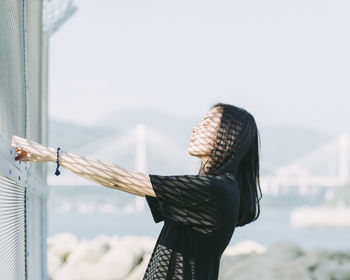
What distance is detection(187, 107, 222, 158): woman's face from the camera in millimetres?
1492

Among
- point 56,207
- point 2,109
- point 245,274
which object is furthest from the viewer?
point 56,207

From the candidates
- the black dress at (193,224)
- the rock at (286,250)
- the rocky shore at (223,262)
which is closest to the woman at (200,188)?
the black dress at (193,224)

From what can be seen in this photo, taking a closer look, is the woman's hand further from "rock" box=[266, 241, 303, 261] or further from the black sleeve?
"rock" box=[266, 241, 303, 261]

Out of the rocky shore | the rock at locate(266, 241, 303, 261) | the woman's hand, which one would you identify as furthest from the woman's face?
the rock at locate(266, 241, 303, 261)

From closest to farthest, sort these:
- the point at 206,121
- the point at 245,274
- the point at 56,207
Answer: the point at 206,121 < the point at 245,274 < the point at 56,207

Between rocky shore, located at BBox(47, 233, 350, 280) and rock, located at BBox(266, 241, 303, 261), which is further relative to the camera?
rock, located at BBox(266, 241, 303, 261)

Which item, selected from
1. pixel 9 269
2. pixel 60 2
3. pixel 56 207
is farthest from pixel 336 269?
pixel 56 207

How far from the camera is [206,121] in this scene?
1.50 metres

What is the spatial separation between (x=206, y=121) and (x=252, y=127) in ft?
0.32

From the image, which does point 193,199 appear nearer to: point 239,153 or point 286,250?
point 239,153

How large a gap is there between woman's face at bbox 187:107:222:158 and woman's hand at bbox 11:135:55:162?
276mm

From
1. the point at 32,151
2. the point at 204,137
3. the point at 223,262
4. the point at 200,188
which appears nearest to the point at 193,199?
the point at 200,188

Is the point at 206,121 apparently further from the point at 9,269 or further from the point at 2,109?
the point at 9,269

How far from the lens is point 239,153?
4.97 feet
